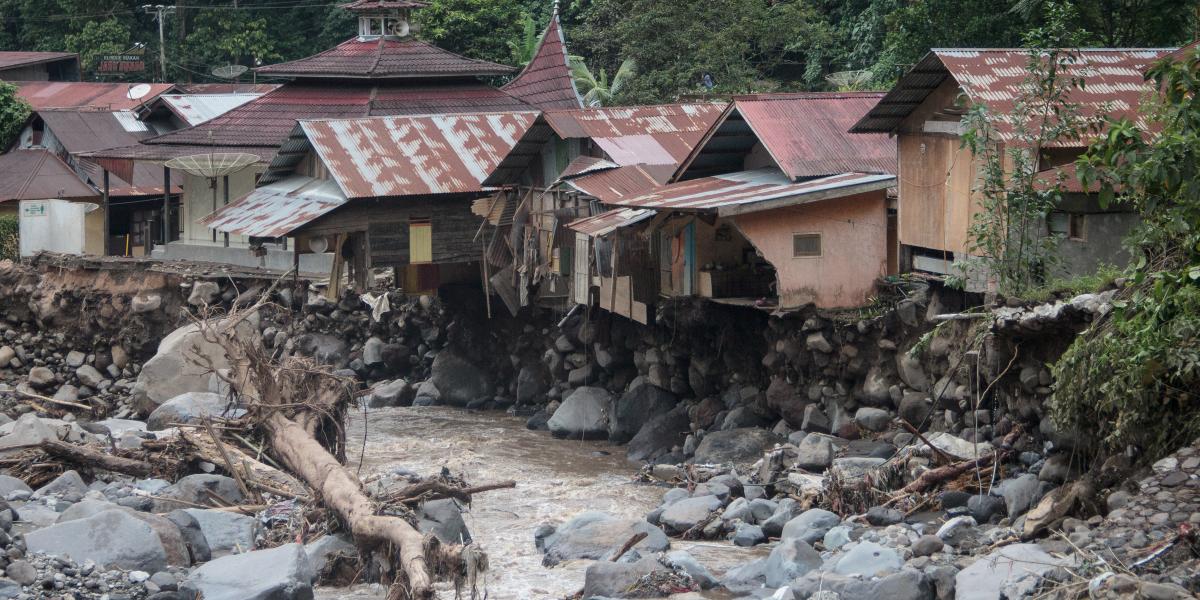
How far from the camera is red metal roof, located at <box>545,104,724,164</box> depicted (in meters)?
25.0

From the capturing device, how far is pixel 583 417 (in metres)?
24.2

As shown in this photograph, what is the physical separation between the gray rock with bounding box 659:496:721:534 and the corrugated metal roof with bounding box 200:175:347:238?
1143 centimetres

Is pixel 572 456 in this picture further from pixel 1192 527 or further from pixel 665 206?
pixel 1192 527

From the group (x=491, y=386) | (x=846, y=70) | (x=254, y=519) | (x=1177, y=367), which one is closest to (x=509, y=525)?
(x=254, y=519)

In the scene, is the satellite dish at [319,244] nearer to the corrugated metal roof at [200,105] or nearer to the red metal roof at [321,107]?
the red metal roof at [321,107]

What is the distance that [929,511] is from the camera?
Result: 50.0 feet

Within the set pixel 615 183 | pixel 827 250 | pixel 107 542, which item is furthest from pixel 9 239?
pixel 107 542

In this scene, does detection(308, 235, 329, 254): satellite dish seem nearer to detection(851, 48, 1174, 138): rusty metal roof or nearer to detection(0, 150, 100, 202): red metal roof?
detection(851, 48, 1174, 138): rusty metal roof

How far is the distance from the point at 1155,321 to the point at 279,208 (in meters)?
18.3

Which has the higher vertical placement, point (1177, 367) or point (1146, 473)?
point (1177, 367)

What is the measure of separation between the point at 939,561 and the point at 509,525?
6093 millimetres

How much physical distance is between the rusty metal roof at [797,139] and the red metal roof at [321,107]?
11.1 metres

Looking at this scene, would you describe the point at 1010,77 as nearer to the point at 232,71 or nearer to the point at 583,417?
the point at 583,417

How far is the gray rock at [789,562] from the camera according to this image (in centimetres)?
1389
